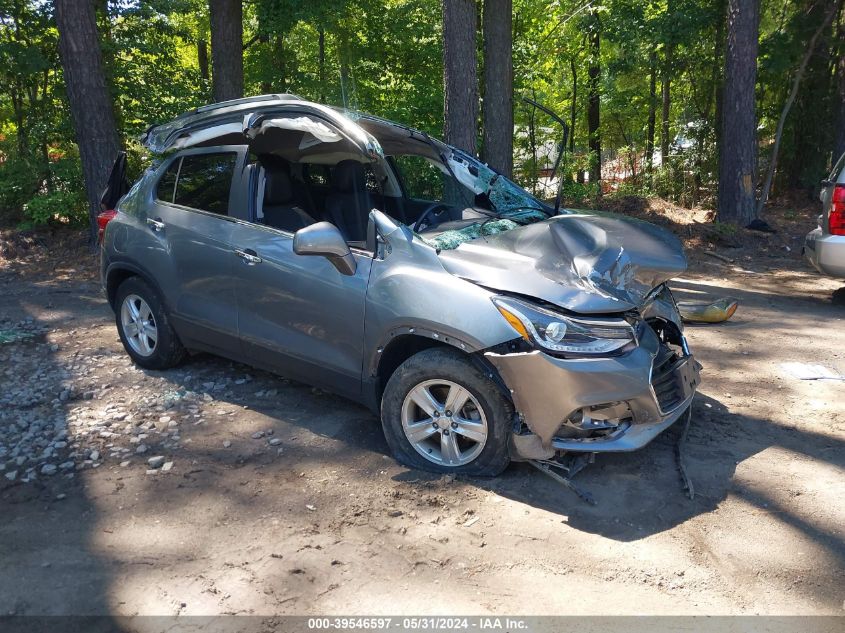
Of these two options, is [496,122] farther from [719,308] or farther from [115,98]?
[115,98]

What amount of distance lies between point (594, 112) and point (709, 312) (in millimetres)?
17971

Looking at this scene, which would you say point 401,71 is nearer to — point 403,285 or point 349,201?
point 349,201

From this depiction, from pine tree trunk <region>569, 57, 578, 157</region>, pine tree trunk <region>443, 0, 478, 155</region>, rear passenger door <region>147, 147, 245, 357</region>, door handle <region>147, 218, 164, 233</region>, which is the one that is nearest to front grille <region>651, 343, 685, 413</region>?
rear passenger door <region>147, 147, 245, 357</region>

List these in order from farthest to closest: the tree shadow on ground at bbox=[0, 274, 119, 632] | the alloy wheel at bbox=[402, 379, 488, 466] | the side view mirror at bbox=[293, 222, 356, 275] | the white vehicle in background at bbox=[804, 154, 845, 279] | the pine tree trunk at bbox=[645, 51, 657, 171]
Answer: the pine tree trunk at bbox=[645, 51, 657, 171] < the white vehicle in background at bbox=[804, 154, 845, 279] < the side view mirror at bbox=[293, 222, 356, 275] < the alloy wheel at bbox=[402, 379, 488, 466] < the tree shadow on ground at bbox=[0, 274, 119, 632]

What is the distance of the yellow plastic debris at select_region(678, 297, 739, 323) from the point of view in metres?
7.32

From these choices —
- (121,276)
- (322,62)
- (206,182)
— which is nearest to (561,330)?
(206,182)

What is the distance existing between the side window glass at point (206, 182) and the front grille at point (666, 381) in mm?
3072

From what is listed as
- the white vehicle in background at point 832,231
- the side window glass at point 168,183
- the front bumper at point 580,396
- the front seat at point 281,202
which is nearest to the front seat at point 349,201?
the front seat at point 281,202

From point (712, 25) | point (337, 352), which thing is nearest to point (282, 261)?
point (337, 352)

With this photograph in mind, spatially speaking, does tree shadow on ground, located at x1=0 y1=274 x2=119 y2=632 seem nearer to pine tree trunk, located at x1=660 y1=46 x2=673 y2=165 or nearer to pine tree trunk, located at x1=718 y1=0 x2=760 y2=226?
pine tree trunk, located at x1=718 y1=0 x2=760 y2=226

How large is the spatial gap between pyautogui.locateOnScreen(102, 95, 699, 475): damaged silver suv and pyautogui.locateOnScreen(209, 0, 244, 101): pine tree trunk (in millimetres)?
6374

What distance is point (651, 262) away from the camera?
4.46m

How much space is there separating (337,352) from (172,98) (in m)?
9.94

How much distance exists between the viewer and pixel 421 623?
120 inches
